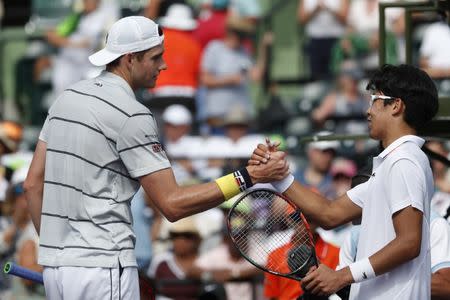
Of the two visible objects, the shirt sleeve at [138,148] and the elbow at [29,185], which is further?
the elbow at [29,185]

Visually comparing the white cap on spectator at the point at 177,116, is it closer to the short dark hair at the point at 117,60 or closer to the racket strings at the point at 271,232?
the racket strings at the point at 271,232

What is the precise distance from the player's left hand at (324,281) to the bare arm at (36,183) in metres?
1.33

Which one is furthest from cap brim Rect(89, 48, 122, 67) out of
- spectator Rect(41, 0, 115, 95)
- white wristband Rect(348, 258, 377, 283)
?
spectator Rect(41, 0, 115, 95)

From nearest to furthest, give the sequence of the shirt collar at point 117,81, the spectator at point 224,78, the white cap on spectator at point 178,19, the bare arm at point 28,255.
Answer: the shirt collar at point 117,81
the bare arm at point 28,255
the spectator at point 224,78
the white cap on spectator at point 178,19

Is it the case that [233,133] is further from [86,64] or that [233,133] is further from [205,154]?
[86,64]

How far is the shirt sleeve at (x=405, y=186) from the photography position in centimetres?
478

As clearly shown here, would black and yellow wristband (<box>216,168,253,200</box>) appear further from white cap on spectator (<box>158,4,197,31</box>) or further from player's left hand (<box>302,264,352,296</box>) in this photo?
white cap on spectator (<box>158,4,197,31</box>)

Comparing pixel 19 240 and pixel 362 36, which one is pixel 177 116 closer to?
pixel 362 36

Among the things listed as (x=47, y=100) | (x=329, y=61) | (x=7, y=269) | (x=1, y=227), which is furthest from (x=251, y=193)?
(x=47, y=100)

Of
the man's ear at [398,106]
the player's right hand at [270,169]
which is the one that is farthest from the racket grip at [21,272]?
the man's ear at [398,106]

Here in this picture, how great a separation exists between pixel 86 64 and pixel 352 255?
327 inches

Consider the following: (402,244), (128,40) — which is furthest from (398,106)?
(128,40)

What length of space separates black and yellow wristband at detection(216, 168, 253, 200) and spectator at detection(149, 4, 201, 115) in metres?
7.59

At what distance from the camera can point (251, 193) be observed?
5.39 metres
